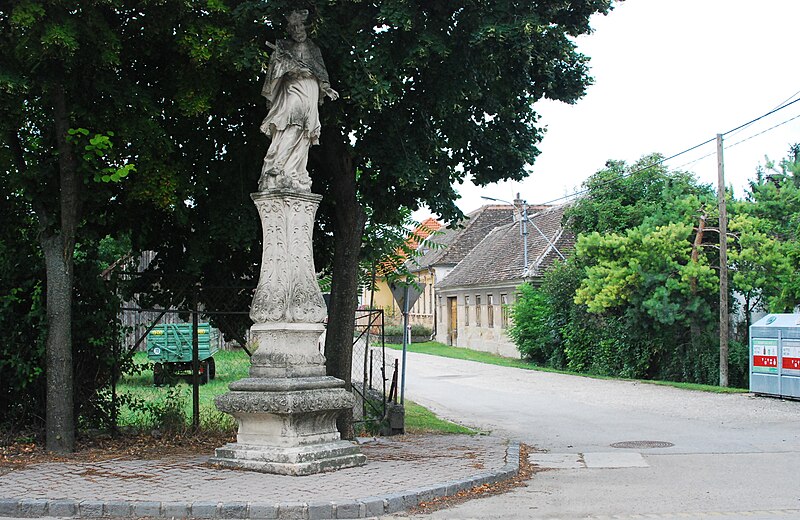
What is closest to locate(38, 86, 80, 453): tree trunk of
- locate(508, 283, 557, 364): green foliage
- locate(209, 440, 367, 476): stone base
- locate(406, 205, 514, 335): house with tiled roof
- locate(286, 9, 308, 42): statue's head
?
locate(209, 440, 367, 476): stone base

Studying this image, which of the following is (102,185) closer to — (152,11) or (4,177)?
(4,177)

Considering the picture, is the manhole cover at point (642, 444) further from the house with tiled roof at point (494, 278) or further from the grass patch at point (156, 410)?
the house with tiled roof at point (494, 278)

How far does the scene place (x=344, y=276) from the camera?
1323cm

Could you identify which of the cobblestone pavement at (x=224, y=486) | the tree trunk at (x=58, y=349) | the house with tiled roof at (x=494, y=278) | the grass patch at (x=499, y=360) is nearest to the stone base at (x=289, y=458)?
the cobblestone pavement at (x=224, y=486)

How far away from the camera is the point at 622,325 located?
98.8 ft

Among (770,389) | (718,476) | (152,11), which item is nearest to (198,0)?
A: (152,11)

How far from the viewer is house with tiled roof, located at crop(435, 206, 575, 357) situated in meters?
41.9

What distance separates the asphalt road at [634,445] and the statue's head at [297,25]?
5.82 meters

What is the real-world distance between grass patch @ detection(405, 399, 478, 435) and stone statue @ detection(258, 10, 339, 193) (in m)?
6.11

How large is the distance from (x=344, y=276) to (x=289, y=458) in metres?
3.93

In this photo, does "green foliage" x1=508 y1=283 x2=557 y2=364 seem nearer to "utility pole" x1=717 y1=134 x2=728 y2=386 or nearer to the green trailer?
"utility pole" x1=717 y1=134 x2=728 y2=386

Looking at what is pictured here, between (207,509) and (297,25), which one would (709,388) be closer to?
(297,25)

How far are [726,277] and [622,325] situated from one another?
5253 millimetres

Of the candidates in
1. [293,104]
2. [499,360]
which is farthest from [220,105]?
[499,360]
